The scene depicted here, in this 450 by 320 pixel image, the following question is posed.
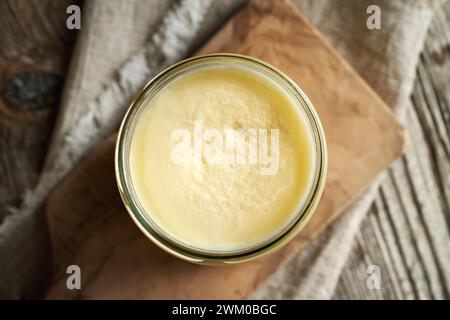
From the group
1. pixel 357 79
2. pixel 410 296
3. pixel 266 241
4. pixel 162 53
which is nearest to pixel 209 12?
pixel 162 53

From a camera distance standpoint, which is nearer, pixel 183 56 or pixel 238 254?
pixel 238 254

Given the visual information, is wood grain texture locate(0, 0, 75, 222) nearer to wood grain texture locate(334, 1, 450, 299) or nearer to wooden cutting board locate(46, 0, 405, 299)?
wooden cutting board locate(46, 0, 405, 299)

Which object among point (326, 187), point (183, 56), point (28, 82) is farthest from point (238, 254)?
point (28, 82)

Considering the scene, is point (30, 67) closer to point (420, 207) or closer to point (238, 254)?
point (238, 254)

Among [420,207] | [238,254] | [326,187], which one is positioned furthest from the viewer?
[420,207]

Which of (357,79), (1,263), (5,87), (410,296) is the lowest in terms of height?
(410,296)

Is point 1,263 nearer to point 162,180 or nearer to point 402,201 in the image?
point 162,180
